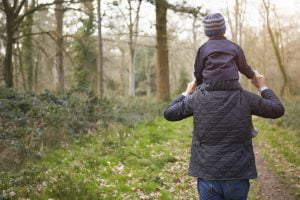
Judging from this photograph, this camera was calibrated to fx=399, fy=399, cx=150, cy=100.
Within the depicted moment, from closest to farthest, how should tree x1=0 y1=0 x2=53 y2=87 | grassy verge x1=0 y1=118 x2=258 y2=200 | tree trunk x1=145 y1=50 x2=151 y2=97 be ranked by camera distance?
1. grassy verge x1=0 y1=118 x2=258 y2=200
2. tree x1=0 y1=0 x2=53 y2=87
3. tree trunk x1=145 y1=50 x2=151 y2=97

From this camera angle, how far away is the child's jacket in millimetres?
3039

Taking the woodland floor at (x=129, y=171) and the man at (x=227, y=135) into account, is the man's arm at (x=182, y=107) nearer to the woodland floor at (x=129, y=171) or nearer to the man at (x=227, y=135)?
the man at (x=227, y=135)

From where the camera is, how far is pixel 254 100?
3041 millimetres

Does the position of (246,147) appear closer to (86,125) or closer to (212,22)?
(212,22)

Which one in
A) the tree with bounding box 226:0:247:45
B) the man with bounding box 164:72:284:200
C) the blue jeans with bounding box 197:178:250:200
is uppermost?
the tree with bounding box 226:0:247:45

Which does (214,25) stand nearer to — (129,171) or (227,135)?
(227,135)

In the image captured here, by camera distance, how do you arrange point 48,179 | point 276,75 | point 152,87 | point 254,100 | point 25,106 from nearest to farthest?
point 254,100 < point 48,179 < point 25,106 < point 276,75 < point 152,87

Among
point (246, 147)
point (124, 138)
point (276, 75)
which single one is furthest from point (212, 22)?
point (276, 75)

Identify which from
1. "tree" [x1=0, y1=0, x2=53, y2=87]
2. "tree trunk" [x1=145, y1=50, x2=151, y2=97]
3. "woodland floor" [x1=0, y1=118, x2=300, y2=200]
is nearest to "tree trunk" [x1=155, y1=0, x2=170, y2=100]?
"tree" [x1=0, y1=0, x2=53, y2=87]

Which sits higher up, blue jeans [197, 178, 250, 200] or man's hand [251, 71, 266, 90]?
man's hand [251, 71, 266, 90]

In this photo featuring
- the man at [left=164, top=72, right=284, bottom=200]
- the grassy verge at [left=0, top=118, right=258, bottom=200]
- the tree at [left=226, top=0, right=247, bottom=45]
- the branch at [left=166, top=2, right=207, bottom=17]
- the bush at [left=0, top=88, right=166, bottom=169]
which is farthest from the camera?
the tree at [left=226, top=0, right=247, bottom=45]

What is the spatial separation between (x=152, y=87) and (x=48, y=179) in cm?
3971

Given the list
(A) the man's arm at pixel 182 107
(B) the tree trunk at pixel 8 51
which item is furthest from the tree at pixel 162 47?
(A) the man's arm at pixel 182 107

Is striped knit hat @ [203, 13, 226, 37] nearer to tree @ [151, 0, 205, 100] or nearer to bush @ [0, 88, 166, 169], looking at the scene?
A: bush @ [0, 88, 166, 169]
